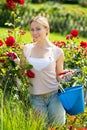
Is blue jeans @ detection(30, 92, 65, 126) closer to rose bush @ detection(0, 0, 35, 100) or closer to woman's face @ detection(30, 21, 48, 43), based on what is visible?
rose bush @ detection(0, 0, 35, 100)

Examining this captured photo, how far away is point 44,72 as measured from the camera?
525 centimetres

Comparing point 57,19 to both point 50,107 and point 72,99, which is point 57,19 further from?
point 72,99

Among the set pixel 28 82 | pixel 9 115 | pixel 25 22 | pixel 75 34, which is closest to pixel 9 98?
pixel 28 82

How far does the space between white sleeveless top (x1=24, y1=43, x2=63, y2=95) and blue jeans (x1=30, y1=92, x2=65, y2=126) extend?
7 centimetres

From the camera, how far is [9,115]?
4762mm

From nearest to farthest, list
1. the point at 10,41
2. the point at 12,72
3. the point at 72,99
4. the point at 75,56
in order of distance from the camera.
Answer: the point at 72,99, the point at 12,72, the point at 10,41, the point at 75,56

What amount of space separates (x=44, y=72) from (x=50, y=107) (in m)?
0.36

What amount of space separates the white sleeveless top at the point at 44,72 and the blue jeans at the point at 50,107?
7cm

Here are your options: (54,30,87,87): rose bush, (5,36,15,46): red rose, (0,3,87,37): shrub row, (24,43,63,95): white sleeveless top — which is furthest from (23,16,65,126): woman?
(0,3,87,37): shrub row

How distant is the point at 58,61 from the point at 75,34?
5.53 ft

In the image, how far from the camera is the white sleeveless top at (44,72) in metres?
5.24

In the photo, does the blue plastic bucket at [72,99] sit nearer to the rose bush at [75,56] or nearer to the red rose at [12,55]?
the red rose at [12,55]

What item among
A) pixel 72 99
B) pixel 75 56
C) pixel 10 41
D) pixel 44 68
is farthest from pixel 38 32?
pixel 75 56

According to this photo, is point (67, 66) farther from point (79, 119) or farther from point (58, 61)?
point (58, 61)
